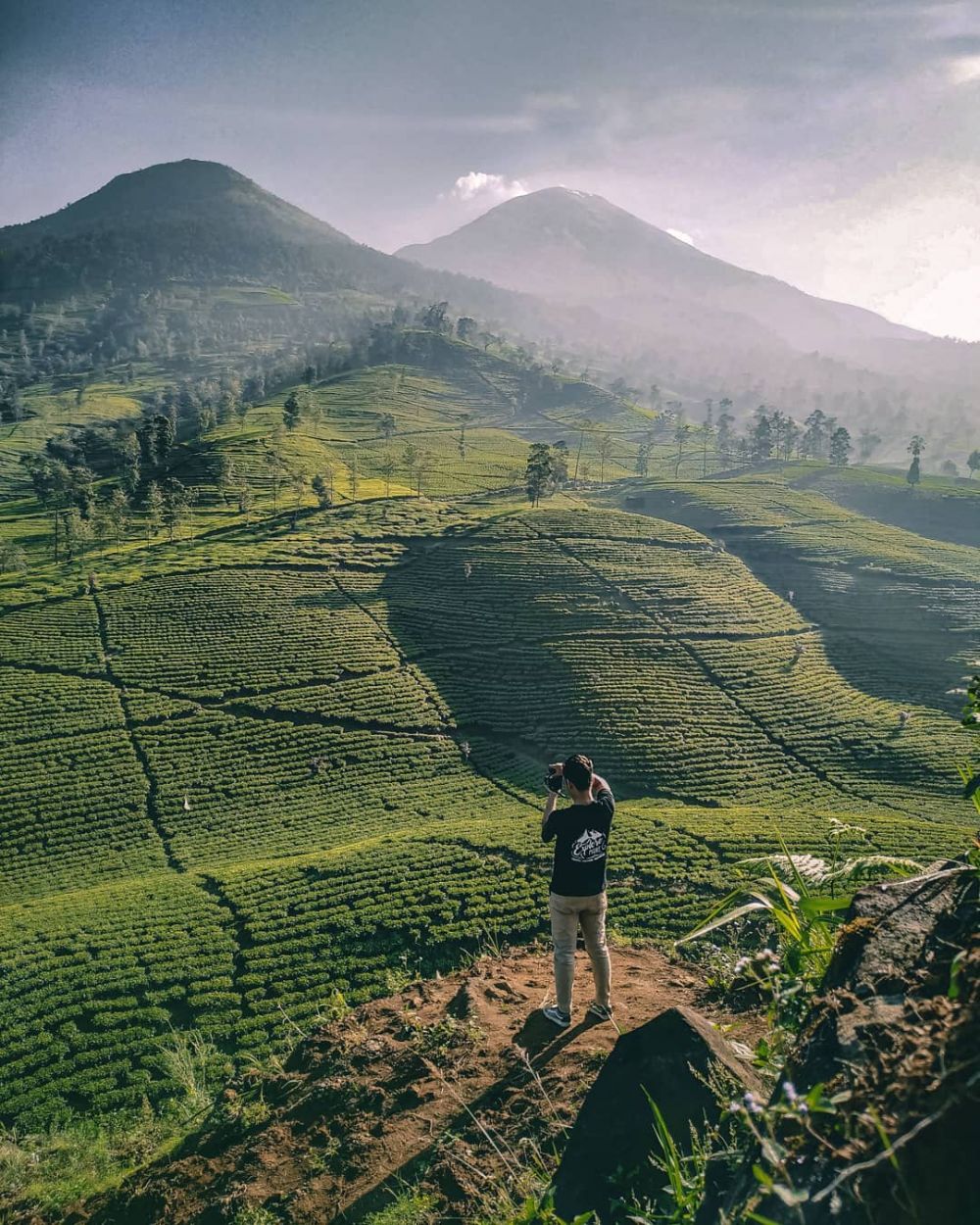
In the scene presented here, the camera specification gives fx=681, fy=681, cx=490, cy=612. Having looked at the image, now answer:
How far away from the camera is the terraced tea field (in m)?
26.0

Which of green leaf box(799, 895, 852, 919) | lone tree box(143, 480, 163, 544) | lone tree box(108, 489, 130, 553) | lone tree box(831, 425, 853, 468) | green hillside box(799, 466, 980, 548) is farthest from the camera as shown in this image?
lone tree box(831, 425, 853, 468)

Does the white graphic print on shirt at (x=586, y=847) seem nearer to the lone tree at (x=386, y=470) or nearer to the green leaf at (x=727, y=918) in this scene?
the green leaf at (x=727, y=918)

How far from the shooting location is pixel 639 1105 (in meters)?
5.68

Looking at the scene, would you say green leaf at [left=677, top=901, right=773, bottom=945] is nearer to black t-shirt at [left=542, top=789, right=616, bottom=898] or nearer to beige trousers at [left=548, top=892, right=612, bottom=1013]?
black t-shirt at [left=542, top=789, right=616, bottom=898]

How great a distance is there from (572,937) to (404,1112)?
261 cm

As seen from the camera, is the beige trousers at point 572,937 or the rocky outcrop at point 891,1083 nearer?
the rocky outcrop at point 891,1083

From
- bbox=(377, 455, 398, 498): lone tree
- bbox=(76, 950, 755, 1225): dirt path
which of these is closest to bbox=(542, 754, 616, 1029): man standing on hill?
bbox=(76, 950, 755, 1225): dirt path

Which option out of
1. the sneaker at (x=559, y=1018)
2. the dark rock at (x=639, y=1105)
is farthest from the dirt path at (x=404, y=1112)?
the dark rock at (x=639, y=1105)

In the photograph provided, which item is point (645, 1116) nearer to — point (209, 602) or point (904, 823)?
point (904, 823)

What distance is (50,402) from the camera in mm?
187500

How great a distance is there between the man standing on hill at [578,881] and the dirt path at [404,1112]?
579 millimetres

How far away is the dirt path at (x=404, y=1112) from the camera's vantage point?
654 centimetres

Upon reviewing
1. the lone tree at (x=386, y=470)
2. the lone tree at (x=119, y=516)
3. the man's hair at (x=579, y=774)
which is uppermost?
the man's hair at (x=579, y=774)

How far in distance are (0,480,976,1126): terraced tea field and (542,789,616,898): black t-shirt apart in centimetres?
529
